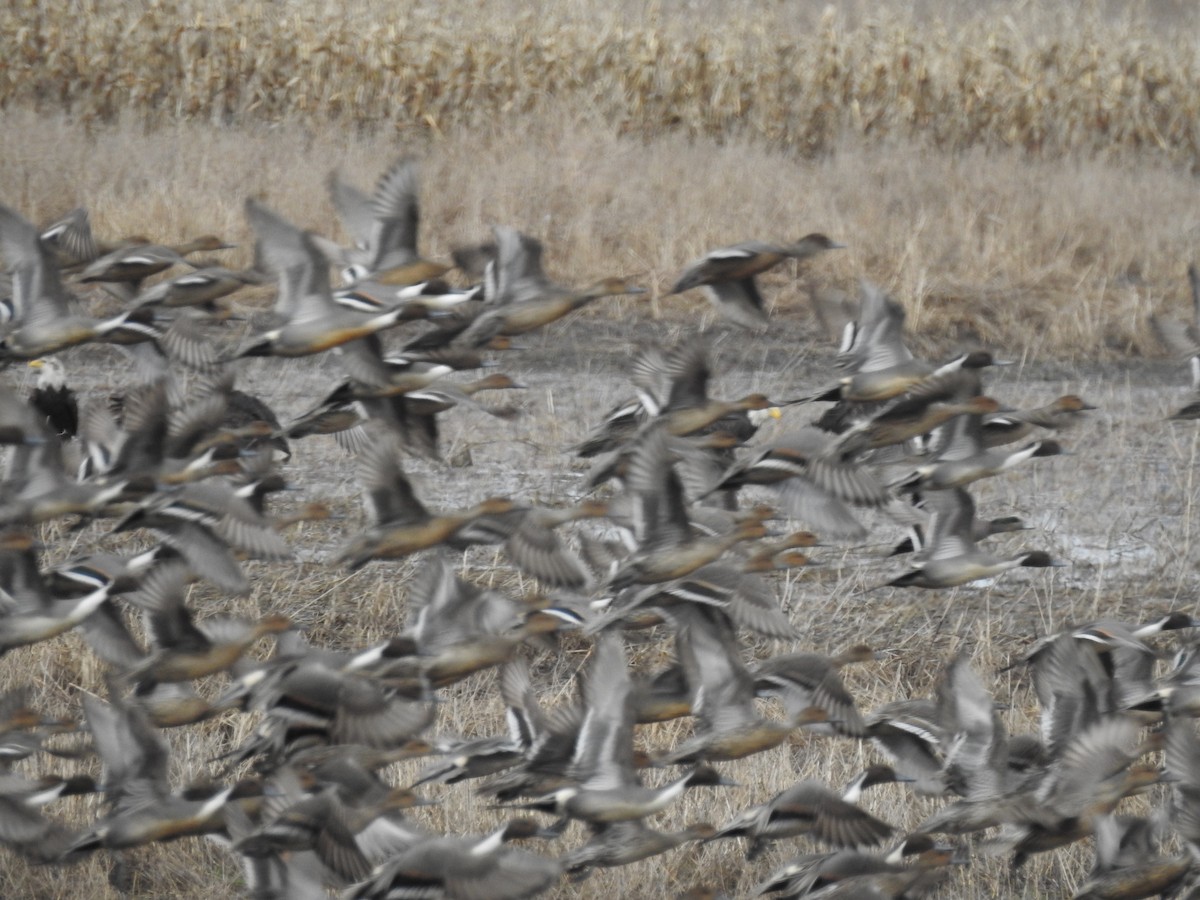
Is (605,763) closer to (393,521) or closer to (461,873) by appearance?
(461,873)

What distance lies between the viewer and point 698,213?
12.0 m

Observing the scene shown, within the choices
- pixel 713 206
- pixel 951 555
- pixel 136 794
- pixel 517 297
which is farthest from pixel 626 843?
pixel 713 206

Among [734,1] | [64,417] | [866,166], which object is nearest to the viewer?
[64,417]

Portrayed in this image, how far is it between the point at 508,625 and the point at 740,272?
55.8 inches

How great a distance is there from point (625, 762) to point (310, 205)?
8.10 metres

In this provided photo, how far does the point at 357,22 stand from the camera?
15.7 metres

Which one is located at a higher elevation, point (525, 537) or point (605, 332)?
point (525, 537)

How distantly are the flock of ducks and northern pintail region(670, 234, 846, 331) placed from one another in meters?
0.01

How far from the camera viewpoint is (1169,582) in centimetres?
725

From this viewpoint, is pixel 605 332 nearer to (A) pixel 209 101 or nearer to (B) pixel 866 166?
(B) pixel 866 166

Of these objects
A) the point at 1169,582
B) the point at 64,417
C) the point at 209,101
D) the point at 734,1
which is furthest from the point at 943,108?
the point at 64,417

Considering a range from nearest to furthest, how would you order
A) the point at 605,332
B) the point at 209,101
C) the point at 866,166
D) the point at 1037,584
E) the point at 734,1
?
the point at 1037,584 < the point at 605,332 < the point at 866,166 < the point at 209,101 < the point at 734,1

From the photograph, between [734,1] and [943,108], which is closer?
[943,108]

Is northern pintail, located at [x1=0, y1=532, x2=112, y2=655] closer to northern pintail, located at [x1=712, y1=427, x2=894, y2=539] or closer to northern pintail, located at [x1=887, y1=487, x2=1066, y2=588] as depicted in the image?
northern pintail, located at [x1=712, y1=427, x2=894, y2=539]
